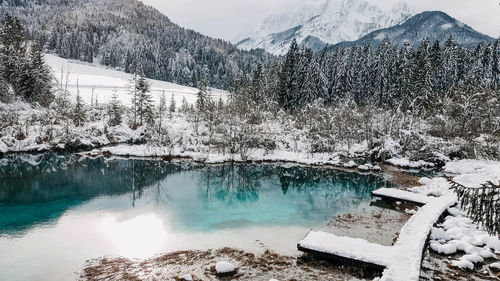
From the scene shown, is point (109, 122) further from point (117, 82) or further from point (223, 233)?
point (117, 82)

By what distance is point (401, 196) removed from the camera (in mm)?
22500

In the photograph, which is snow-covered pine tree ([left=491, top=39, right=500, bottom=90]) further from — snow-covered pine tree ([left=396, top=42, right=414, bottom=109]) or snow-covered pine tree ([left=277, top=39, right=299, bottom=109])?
snow-covered pine tree ([left=277, top=39, right=299, bottom=109])

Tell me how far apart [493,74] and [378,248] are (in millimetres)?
68385

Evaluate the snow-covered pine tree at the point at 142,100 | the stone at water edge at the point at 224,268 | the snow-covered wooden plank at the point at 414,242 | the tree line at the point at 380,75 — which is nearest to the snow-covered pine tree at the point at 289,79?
the tree line at the point at 380,75

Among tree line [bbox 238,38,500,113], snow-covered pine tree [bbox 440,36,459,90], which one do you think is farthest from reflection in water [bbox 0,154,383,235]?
snow-covered pine tree [bbox 440,36,459,90]

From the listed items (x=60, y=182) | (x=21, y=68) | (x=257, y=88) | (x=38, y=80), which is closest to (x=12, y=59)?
(x=21, y=68)

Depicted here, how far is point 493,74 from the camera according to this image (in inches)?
2594

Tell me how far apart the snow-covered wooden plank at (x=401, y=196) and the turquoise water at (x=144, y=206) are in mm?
1366

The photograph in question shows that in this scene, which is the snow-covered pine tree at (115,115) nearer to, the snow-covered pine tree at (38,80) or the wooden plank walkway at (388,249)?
the snow-covered pine tree at (38,80)

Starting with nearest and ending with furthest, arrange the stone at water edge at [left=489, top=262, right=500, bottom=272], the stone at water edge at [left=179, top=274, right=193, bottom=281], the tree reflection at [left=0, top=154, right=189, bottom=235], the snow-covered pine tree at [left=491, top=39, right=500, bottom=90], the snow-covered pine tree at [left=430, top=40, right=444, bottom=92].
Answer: the stone at water edge at [left=179, top=274, right=193, bottom=281] < the stone at water edge at [left=489, top=262, right=500, bottom=272] < the tree reflection at [left=0, top=154, right=189, bottom=235] < the snow-covered pine tree at [left=491, top=39, right=500, bottom=90] < the snow-covered pine tree at [left=430, top=40, right=444, bottom=92]

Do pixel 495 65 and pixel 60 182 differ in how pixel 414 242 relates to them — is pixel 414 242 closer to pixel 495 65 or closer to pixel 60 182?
pixel 60 182

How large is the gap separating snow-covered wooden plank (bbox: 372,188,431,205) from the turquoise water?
4.48 feet

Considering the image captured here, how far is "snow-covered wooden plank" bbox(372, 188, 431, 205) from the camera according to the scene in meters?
21.6

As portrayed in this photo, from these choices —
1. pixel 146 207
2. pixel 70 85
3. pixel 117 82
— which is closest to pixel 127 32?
pixel 117 82
